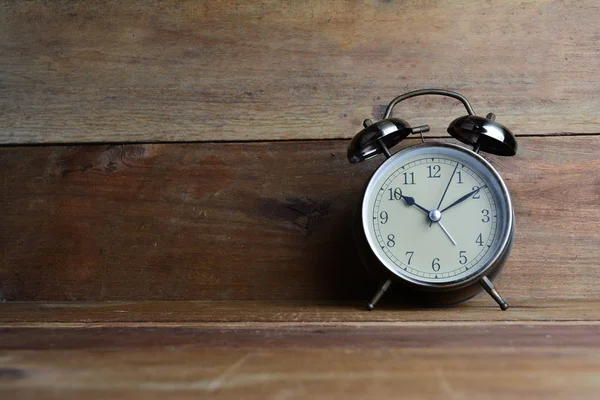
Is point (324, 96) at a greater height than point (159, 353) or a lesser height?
greater

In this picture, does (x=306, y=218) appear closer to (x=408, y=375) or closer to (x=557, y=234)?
(x=557, y=234)

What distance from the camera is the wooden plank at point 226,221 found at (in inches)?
48.6

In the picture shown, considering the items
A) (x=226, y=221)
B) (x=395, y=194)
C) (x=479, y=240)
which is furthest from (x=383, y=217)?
(x=226, y=221)

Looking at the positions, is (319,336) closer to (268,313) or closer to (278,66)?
(268,313)

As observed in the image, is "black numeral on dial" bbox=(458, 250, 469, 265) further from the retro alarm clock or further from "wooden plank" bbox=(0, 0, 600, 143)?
"wooden plank" bbox=(0, 0, 600, 143)

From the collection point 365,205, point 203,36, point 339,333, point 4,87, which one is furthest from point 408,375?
point 4,87

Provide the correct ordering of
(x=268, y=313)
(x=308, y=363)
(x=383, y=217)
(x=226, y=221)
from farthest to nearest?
(x=226, y=221) → (x=383, y=217) → (x=268, y=313) → (x=308, y=363)

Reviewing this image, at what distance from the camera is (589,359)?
2.32 feet

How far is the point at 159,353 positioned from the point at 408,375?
0.88 feet

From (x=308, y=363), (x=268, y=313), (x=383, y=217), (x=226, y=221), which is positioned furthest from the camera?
(x=226, y=221)

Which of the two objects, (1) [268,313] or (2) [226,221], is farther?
(2) [226,221]

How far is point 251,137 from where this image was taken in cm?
130

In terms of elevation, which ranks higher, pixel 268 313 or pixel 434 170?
pixel 434 170

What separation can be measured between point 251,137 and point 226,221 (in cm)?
16
